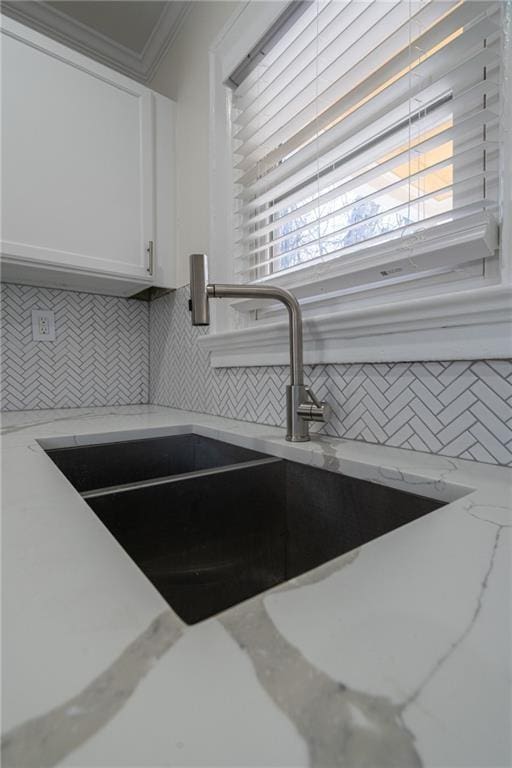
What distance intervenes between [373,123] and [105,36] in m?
1.58

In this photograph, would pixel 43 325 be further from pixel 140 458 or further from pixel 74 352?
pixel 140 458

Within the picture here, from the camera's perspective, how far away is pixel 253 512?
2.70 feet

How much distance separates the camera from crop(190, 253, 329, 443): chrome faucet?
875 mm

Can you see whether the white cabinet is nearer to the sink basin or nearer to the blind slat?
the blind slat

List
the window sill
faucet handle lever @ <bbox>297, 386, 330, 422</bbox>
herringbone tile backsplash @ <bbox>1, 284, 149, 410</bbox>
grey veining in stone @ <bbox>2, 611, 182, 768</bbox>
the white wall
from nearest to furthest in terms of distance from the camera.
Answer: grey veining in stone @ <bbox>2, 611, 182, 768</bbox>
the window sill
faucet handle lever @ <bbox>297, 386, 330, 422</bbox>
the white wall
herringbone tile backsplash @ <bbox>1, 284, 149, 410</bbox>

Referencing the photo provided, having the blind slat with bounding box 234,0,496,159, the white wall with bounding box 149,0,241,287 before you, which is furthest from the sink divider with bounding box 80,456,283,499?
the white wall with bounding box 149,0,241,287

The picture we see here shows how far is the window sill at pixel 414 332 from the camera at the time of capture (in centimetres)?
66

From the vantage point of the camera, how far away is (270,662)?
9.0 inches

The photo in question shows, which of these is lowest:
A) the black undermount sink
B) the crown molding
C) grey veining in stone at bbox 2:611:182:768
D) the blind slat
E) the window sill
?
the black undermount sink

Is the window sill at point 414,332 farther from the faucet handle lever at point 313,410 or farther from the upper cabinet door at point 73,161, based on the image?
the upper cabinet door at point 73,161

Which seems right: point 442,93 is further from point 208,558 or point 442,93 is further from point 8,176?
point 8,176

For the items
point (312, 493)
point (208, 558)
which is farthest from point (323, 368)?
point (208, 558)

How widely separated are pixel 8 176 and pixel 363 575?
5.06 feet

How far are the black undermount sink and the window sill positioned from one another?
276mm
